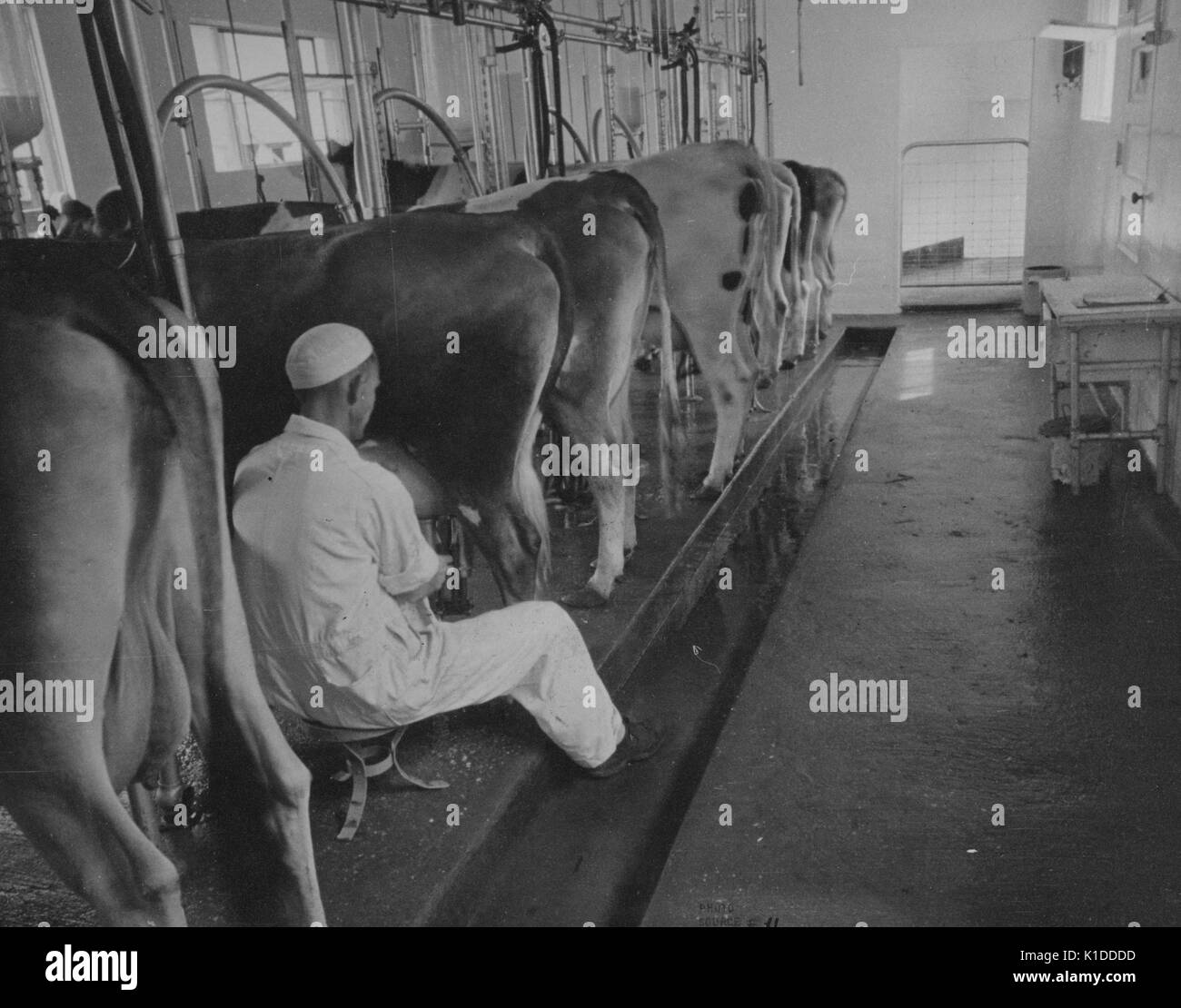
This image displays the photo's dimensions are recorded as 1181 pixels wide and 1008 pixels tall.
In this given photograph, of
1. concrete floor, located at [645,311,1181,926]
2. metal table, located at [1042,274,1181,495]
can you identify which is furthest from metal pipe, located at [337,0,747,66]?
metal table, located at [1042,274,1181,495]

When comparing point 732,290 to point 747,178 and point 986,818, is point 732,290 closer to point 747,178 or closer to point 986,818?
point 747,178

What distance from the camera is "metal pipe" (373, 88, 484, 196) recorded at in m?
3.07

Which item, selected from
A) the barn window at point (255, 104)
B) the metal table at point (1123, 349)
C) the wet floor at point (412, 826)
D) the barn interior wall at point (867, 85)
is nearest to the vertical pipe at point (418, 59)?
the barn window at point (255, 104)

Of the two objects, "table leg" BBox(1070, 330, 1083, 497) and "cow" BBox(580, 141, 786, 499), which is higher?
"cow" BBox(580, 141, 786, 499)

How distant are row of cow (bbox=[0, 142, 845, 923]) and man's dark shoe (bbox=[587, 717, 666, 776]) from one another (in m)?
0.47

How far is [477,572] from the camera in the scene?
3.04m

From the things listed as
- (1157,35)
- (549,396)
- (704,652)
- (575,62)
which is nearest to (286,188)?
(575,62)

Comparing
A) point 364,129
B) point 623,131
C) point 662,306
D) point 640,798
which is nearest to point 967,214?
point 623,131

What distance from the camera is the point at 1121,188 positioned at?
19.1 feet

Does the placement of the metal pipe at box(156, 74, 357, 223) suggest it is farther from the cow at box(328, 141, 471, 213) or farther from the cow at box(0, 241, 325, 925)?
the cow at box(328, 141, 471, 213)

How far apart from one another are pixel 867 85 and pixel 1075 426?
4631 millimetres

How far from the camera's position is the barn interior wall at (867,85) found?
307 inches

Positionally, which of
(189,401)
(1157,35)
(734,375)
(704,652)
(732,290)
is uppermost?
(1157,35)

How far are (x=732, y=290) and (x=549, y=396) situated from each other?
172cm
